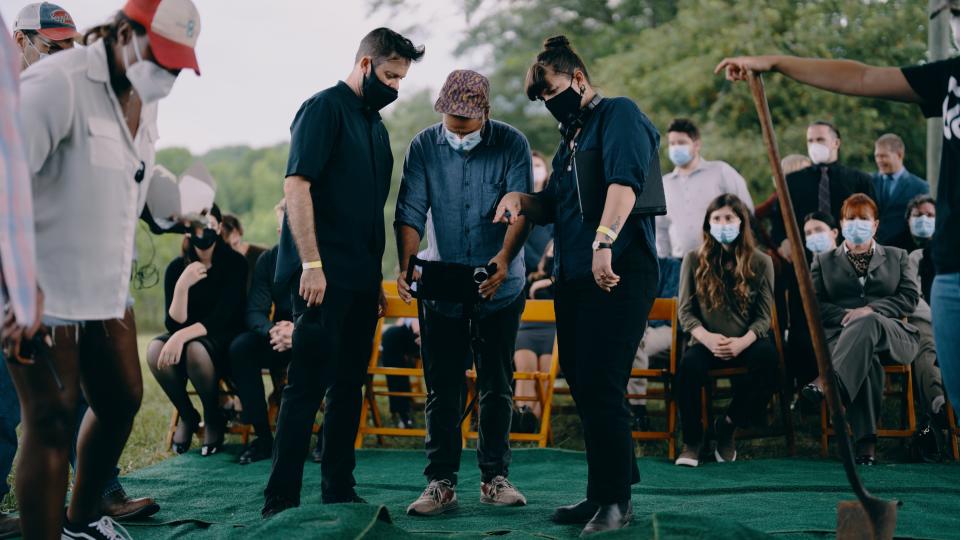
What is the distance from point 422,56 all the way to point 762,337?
10.2ft

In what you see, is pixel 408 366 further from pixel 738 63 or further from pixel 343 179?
pixel 738 63

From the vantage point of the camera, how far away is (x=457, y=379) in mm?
4625

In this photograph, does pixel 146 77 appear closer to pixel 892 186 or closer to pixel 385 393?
pixel 385 393

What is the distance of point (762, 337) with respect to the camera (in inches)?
247

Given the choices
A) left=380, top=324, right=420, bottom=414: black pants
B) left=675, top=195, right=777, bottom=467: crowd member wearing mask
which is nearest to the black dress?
left=380, top=324, right=420, bottom=414: black pants

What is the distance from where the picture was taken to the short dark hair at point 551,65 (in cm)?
398

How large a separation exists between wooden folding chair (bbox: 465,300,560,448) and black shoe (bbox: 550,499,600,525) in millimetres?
1846

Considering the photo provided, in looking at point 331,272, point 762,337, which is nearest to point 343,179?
point 331,272

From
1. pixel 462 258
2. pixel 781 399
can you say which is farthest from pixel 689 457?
pixel 462 258

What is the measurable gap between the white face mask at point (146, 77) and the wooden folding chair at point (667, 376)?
12.4 feet

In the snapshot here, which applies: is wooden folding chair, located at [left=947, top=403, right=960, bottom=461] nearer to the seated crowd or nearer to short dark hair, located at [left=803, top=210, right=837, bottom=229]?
the seated crowd

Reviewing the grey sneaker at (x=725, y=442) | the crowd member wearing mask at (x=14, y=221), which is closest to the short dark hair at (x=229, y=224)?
the grey sneaker at (x=725, y=442)

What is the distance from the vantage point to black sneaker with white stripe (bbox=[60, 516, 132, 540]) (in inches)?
134

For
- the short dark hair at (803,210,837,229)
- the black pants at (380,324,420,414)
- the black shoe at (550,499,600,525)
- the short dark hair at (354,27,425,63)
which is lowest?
the black shoe at (550,499,600,525)
